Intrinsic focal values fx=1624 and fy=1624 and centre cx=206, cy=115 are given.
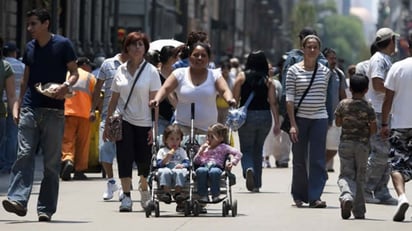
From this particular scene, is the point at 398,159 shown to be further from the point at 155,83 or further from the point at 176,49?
the point at 176,49

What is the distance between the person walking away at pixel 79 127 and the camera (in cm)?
2247

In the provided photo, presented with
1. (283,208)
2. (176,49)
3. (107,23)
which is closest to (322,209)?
(283,208)

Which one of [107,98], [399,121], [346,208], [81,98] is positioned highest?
[399,121]

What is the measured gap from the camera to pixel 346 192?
1552cm

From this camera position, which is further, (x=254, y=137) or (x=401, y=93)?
(x=254, y=137)

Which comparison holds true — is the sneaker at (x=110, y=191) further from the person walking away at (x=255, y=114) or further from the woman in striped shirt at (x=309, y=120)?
the person walking away at (x=255, y=114)

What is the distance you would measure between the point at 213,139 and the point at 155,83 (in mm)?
983

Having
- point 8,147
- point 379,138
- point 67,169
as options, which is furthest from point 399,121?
point 8,147

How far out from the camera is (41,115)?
1493 cm

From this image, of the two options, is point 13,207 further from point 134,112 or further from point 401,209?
point 401,209

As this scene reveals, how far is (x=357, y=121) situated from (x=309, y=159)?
6.11 feet

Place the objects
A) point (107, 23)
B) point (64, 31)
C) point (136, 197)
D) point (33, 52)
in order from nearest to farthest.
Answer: point (33, 52)
point (136, 197)
point (64, 31)
point (107, 23)

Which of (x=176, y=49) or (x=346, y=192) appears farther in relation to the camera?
(x=176, y=49)

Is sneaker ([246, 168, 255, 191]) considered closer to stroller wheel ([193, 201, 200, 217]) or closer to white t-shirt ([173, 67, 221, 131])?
white t-shirt ([173, 67, 221, 131])
